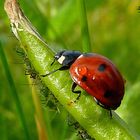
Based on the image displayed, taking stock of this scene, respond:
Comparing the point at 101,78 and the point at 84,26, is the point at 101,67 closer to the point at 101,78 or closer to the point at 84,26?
the point at 101,78

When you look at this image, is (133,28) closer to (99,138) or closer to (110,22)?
(110,22)

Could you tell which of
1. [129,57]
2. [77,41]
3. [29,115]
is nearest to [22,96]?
[29,115]

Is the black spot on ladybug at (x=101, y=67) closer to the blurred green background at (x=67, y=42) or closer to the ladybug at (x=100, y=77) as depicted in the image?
the ladybug at (x=100, y=77)

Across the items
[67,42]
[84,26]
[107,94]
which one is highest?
[84,26]

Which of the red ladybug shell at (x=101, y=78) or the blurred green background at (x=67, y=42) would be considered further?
the blurred green background at (x=67, y=42)

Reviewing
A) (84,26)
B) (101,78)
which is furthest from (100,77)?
(84,26)

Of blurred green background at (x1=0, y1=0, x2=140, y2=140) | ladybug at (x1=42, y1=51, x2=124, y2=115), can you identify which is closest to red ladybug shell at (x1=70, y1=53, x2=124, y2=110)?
ladybug at (x1=42, y1=51, x2=124, y2=115)

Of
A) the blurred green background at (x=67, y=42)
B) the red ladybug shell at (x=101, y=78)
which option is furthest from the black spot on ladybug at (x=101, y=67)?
the blurred green background at (x=67, y=42)
